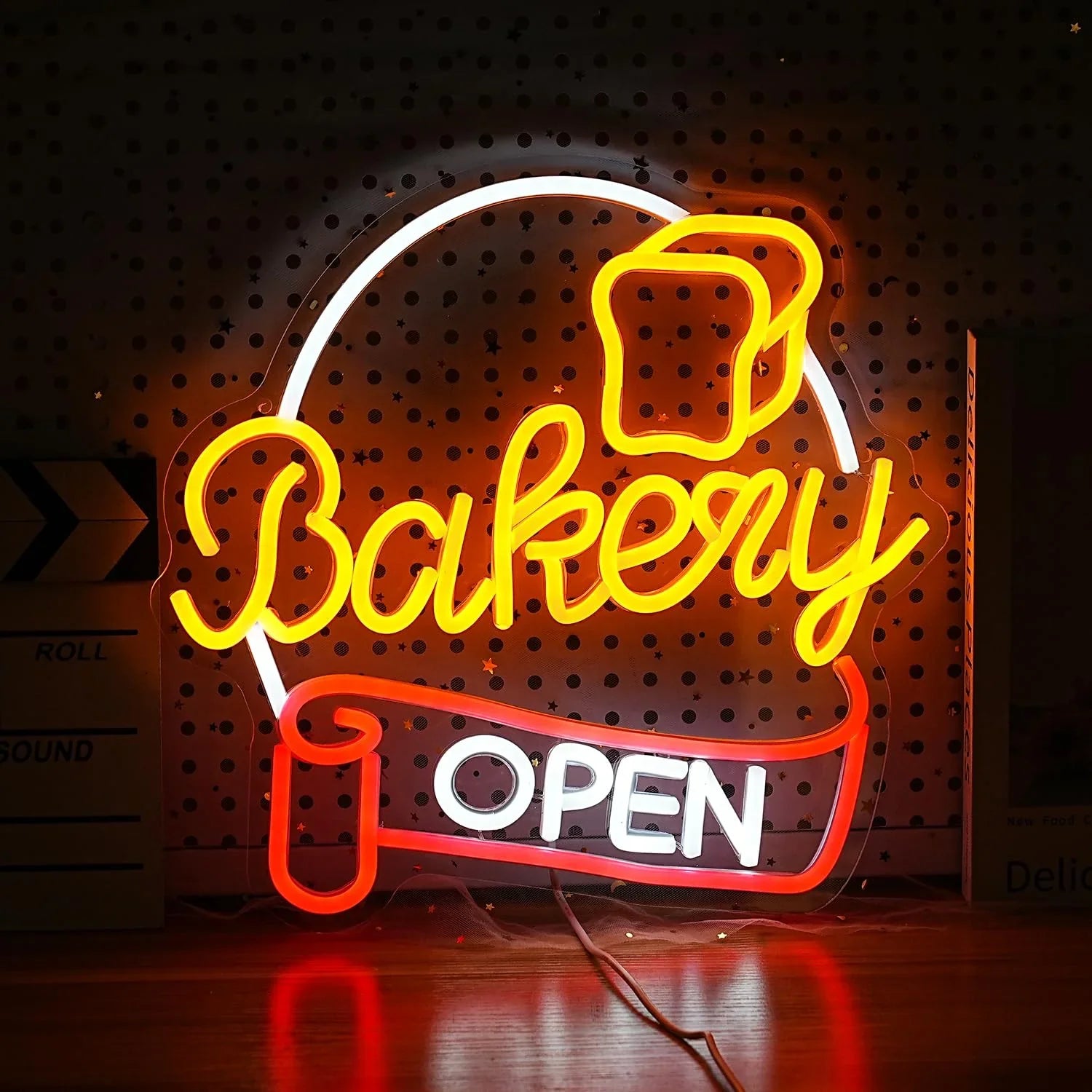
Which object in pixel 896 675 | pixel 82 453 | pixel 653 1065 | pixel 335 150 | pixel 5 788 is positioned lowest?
pixel 653 1065

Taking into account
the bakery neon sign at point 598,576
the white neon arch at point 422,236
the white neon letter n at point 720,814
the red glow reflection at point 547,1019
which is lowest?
the red glow reflection at point 547,1019

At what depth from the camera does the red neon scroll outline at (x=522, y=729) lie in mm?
2498

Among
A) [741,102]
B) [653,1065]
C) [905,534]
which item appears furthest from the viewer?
[741,102]

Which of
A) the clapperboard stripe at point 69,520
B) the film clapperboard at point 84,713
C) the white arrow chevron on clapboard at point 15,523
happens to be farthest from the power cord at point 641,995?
the white arrow chevron on clapboard at point 15,523

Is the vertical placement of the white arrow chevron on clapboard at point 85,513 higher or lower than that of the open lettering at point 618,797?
higher

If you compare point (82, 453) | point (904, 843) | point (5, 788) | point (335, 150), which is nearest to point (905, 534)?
point (904, 843)

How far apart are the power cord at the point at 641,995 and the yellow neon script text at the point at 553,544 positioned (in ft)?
2.44

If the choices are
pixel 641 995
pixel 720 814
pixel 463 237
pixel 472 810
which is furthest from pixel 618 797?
pixel 463 237

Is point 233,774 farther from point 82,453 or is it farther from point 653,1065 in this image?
point 653,1065

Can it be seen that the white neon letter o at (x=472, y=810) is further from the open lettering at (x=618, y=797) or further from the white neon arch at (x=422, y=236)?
the white neon arch at (x=422, y=236)

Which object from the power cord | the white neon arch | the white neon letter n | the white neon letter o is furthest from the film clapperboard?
the white neon letter n

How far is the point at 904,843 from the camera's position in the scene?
2.85m

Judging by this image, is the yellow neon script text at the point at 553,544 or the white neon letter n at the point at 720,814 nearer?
the yellow neon script text at the point at 553,544

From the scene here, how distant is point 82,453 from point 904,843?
2.41 metres
